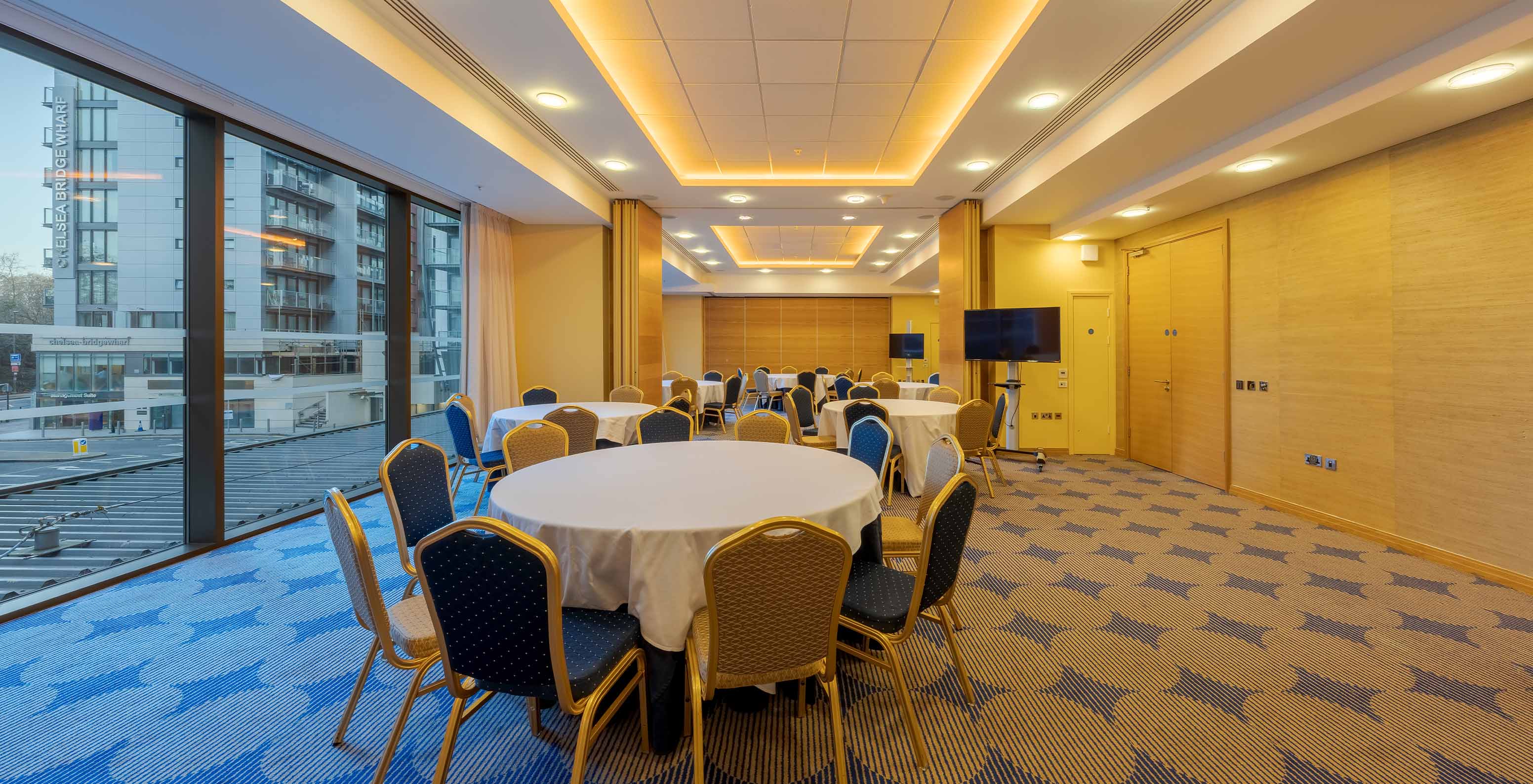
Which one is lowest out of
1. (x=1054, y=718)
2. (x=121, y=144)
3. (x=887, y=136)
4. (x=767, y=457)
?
(x=1054, y=718)

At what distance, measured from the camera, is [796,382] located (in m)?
12.2

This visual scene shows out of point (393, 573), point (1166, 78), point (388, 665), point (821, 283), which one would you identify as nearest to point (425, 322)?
point (393, 573)

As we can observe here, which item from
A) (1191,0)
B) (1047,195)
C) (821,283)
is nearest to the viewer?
(1191,0)

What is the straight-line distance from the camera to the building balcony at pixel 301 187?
500 cm

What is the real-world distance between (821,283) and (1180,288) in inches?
358

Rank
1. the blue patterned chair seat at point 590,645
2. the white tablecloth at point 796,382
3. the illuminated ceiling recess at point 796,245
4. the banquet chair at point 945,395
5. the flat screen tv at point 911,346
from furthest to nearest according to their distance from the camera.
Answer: the flat screen tv at point 911,346 → the white tablecloth at point 796,382 → the illuminated ceiling recess at point 796,245 → the banquet chair at point 945,395 → the blue patterned chair seat at point 590,645

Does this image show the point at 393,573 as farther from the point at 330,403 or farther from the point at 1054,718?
the point at 1054,718

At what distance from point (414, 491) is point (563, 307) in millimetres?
5363

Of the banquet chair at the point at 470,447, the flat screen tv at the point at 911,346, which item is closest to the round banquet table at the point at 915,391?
the flat screen tv at the point at 911,346

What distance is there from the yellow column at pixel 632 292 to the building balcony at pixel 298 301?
9.95 ft

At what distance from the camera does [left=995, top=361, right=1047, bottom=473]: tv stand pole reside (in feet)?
23.1

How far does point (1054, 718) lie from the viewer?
2160mm

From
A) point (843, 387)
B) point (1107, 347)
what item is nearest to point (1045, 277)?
point (1107, 347)

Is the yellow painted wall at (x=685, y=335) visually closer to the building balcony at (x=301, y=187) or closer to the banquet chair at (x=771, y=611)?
the building balcony at (x=301, y=187)
